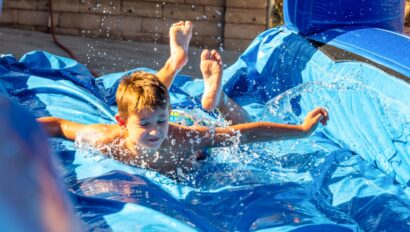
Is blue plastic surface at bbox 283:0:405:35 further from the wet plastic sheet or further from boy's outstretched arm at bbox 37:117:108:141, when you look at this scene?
boy's outstretched arm at bbox 37:117:108:141

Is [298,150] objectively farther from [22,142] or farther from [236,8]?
[236,8]

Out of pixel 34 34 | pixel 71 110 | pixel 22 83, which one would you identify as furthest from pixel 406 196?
pixel 34 34

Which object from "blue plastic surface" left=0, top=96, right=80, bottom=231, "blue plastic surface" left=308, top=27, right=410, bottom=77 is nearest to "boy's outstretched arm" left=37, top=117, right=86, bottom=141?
"blue plastic surface" left=308, top=27, right=410, bottom=77

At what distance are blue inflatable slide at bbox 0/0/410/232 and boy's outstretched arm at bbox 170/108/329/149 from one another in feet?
0.40

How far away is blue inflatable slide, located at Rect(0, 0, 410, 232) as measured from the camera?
1.88 meters

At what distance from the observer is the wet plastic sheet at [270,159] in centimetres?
187

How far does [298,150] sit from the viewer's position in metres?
2.62

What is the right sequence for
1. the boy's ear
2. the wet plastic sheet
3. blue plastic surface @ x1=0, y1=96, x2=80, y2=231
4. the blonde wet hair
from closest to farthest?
blue plastic surface @ x1=0, y1=96, x2=80, y2=231
the wet plastic sheet
the blonde wet hair
the boy's ear

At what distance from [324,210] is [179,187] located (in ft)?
1.52

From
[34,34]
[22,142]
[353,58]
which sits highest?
[22,142]

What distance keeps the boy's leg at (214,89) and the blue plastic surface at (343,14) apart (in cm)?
97

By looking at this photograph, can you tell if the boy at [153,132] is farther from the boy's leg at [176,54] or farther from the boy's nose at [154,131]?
the boy's leg at [176,54]

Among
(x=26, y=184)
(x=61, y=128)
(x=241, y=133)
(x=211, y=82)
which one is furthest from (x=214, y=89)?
(x=26, y=184)

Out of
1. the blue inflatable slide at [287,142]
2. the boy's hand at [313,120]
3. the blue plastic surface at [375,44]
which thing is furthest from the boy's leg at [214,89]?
the blue plastic surface at [375,44]
